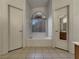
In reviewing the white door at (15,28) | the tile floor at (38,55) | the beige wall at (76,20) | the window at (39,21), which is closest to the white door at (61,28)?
the beige wall at (76,20)

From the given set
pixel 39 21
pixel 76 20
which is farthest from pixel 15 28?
pixel 39 21

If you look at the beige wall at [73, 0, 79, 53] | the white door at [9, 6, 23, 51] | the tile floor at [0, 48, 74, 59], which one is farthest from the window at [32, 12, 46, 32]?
the beige wall at [73, 0, 79, 53]

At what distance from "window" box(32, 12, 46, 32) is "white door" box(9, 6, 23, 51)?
5133 mm

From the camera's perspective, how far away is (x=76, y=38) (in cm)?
549

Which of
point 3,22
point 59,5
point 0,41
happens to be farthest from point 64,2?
point 0,41

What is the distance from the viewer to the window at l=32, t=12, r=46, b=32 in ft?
40.5

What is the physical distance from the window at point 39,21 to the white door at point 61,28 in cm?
514

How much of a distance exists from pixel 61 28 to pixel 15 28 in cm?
239

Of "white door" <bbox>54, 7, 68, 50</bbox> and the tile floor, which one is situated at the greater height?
"white door" <bbox>54, 7, 68, 50</bbox>

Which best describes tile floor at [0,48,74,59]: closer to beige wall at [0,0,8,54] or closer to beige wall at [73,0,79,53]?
beige wall at [0,0,8,54]

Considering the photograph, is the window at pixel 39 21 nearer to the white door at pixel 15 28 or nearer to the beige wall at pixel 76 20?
the white door at pixel 15 28

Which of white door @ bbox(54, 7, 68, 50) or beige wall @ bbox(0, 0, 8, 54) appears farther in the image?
white door @ bbox(54, 7, 68, 50)

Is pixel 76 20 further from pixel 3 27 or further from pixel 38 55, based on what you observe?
pixel 3 27

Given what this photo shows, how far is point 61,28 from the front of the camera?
22.5 feet
